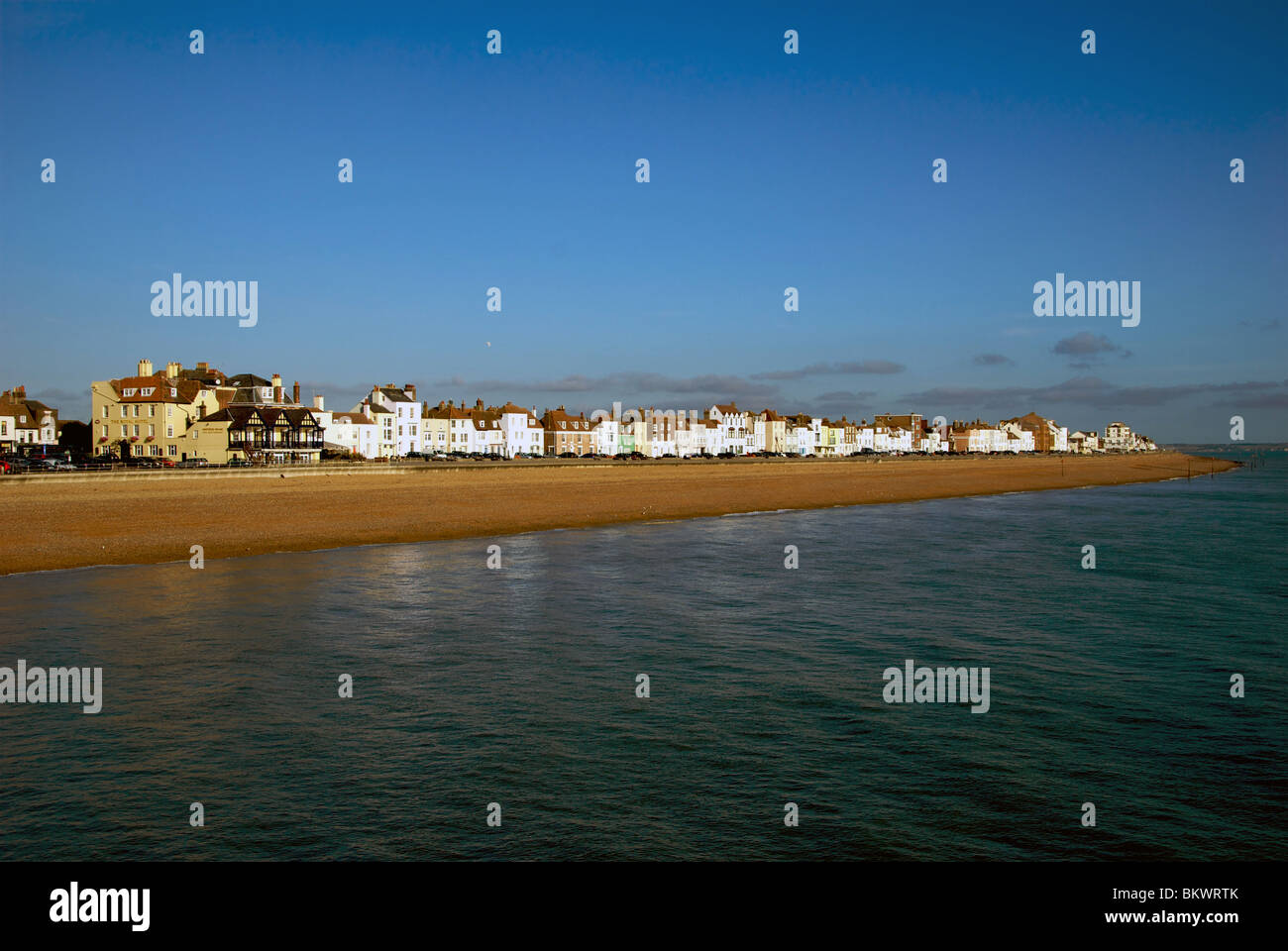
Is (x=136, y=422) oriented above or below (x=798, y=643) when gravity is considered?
above

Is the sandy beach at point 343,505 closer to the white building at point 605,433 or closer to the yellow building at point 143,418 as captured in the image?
the yellow building at point 143,418

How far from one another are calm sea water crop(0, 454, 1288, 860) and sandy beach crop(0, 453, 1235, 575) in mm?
5953

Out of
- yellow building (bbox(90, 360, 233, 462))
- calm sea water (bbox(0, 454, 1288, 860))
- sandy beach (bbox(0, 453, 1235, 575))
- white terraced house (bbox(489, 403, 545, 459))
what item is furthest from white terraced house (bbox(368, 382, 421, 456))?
calm sea water (bbox(0, 454, 1288, 860))

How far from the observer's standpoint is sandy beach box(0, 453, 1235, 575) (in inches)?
1185

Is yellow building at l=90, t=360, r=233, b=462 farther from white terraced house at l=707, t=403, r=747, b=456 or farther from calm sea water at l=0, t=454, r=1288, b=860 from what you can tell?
white terraced house at l=707, t=403, r=747, b=456

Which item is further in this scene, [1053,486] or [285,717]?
[1053,486]

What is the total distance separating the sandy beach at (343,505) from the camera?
30.1 meters

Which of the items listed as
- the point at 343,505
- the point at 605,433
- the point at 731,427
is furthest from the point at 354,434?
the point at 731,427

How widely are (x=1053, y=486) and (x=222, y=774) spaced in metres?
82.8

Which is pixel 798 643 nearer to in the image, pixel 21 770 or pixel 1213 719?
pixel 1213 719

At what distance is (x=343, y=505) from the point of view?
143 feet

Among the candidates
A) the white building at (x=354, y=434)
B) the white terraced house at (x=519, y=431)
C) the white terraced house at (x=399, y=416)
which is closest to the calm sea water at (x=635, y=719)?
the white building at (x=354, y=434)

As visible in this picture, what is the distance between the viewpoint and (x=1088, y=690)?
1418cm
